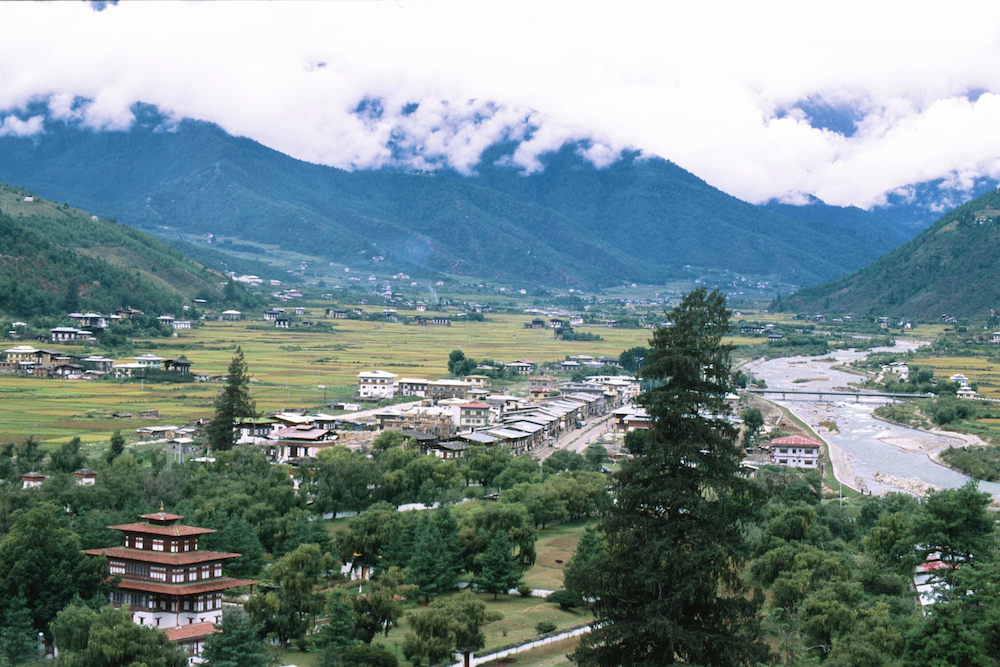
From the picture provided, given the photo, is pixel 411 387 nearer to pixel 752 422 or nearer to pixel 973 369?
pixel 752 422

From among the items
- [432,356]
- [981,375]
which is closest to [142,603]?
[432,356]

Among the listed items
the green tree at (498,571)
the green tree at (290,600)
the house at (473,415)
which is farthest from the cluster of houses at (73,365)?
the green tree at (498,571)

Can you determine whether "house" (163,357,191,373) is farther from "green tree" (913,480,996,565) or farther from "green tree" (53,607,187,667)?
"green tree" (913,480,996,565)

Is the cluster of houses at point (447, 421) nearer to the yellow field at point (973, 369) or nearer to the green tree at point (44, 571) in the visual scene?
the green tree at point (44, 571)

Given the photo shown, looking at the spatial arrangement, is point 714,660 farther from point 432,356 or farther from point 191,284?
point 191,284

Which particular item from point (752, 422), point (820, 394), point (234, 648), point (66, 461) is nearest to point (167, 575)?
point (234, 648)

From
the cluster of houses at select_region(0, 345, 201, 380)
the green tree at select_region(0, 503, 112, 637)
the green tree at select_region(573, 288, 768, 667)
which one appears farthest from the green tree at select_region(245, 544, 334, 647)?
the cluster of houses at select_region(0, 345, 201, 380)

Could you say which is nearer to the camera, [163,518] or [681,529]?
[681,529]
